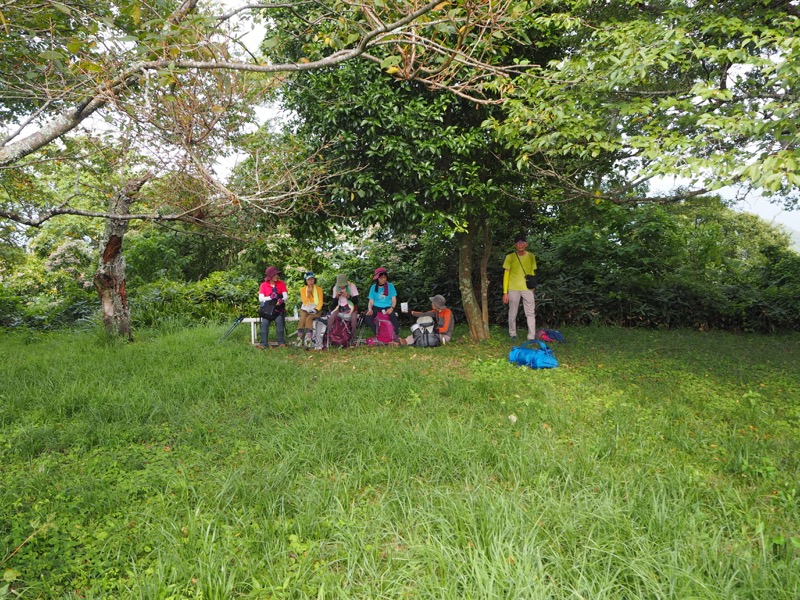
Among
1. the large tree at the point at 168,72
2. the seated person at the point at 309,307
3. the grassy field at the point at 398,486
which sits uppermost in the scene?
the large tree at the point at 168,72

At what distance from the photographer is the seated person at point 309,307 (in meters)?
8.33

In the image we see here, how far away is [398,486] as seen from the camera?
2.88 m

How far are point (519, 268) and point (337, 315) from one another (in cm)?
322

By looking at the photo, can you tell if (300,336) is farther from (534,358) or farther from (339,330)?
(534,358)

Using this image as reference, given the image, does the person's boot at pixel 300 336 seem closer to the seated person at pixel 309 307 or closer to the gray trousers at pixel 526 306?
the seated person at pixel 309 307

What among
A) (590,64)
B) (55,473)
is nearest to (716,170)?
(590,64)

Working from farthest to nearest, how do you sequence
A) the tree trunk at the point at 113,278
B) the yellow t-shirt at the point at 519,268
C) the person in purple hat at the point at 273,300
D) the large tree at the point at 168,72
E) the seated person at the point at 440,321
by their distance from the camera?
the seated person at the point at 440,321, the yellow t-shirt at the point at 519,268, the person in purple hat at the point at 273,300, the tree trunk at the point at 113,278, the large tree at the point at 168,72

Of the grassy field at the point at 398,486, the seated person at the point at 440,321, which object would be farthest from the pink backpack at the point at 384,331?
the grassy field at the point at 398,486

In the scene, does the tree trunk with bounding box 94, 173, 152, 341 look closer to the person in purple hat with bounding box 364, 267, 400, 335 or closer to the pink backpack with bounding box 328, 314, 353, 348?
the pink backpack with bounding box 328, 314, 353, 348

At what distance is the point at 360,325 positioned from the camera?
Result: 9.03 m

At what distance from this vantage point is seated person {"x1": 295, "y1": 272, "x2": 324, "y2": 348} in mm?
8328

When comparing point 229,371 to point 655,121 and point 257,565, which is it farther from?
point 655,121

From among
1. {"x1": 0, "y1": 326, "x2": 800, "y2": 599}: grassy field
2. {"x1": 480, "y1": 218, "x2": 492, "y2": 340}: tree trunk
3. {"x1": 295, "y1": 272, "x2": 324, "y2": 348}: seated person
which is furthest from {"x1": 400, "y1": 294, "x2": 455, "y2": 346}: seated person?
{"x1": 0, "y1": 326, "x2": 800, "y2": 599}: grassy field

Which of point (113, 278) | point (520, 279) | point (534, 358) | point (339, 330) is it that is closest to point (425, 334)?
point (339, 330)
